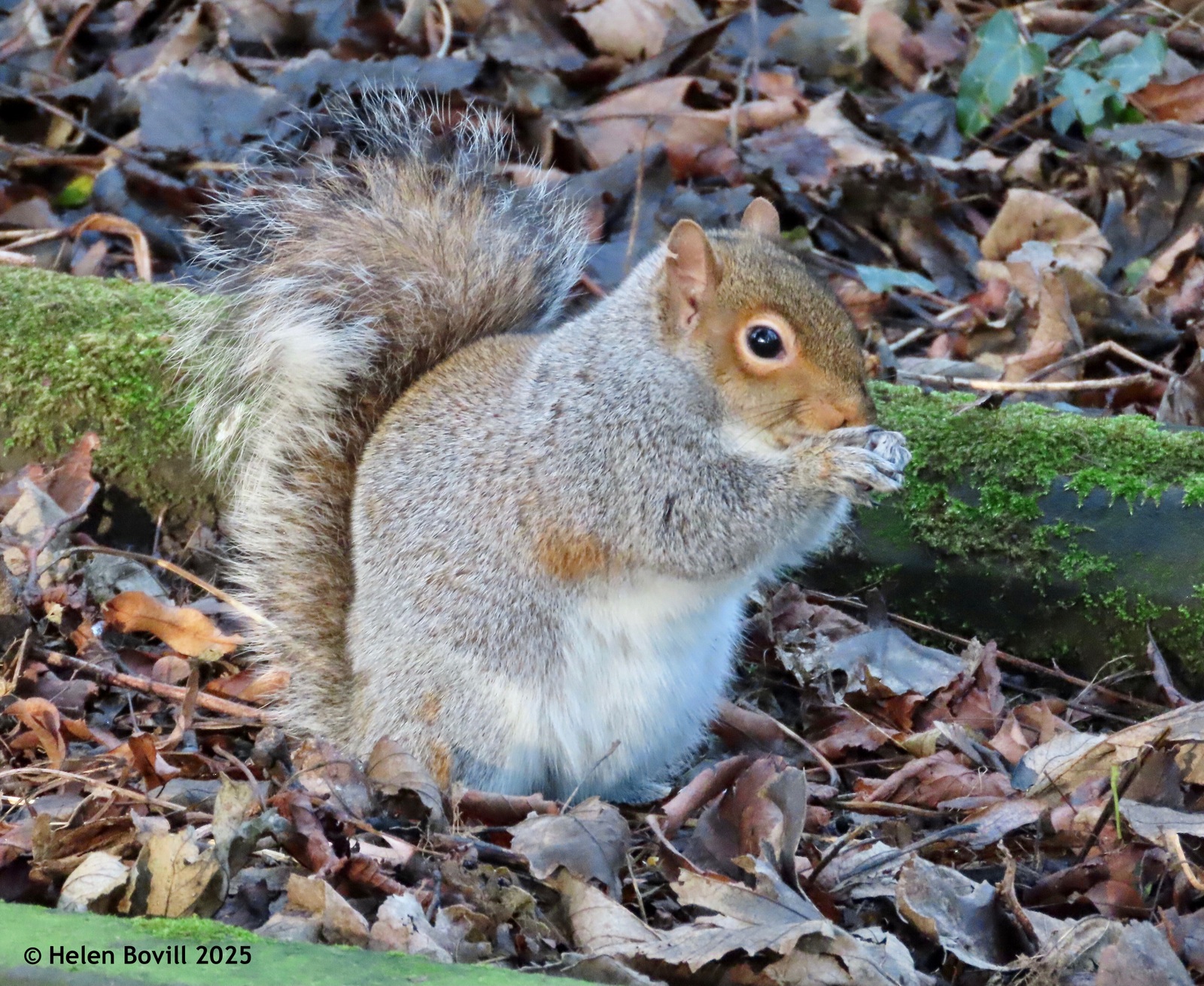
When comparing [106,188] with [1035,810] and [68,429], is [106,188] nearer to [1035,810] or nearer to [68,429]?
[68,429]

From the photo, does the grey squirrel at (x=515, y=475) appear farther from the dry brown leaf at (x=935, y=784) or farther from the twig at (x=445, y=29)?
the twig at (x=445, y=29)

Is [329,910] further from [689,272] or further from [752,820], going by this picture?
[689,272]

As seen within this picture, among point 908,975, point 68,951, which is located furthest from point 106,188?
point 908,975

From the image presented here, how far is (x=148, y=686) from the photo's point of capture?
2.70 m

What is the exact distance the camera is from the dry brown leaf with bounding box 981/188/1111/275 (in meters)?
4.00

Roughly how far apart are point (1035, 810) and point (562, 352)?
1.18 meters

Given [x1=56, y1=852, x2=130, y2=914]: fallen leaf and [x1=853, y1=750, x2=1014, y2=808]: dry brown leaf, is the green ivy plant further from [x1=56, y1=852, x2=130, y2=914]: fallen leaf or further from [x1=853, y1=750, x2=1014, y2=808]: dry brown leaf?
[x1=56, y1=852, x2=130, y2=914]: fallen leaf

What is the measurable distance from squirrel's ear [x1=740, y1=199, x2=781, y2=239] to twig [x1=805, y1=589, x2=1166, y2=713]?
34.4 inches

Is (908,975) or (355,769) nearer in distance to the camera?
(908,975)

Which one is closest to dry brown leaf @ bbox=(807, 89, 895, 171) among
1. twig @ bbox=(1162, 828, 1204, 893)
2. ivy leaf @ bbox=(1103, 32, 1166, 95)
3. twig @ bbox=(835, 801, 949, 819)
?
ivy leaf @ bbox=(1103, 32, 1166, 95)

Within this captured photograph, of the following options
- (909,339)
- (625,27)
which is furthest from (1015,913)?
(625,27)

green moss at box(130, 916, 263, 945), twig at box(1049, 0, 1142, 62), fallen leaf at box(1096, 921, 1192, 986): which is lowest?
fallen leaf at box(1096, 921, 1192, 986)

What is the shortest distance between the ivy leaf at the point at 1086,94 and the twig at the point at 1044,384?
1390 mm

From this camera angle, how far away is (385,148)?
2973 mm
